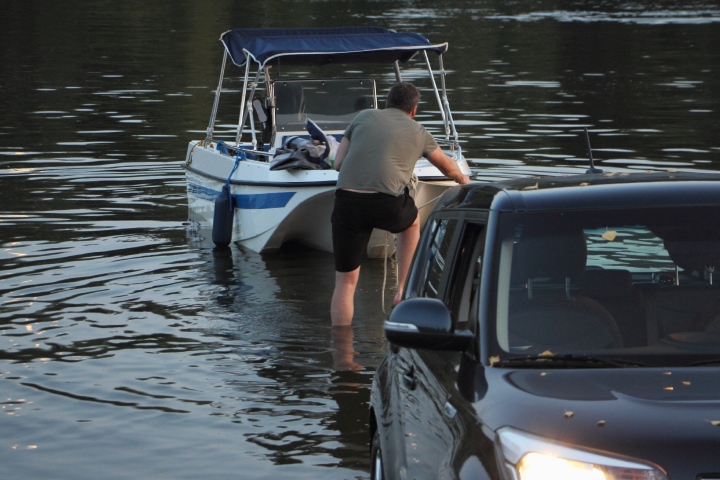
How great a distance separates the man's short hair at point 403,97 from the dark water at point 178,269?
1658 millimetres

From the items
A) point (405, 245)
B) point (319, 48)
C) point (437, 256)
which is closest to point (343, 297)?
point (405, 245)

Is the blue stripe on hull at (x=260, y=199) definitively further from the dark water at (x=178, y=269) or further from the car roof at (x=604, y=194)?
the car roof at (x=604, y=194)

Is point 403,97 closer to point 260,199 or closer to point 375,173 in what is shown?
point 375,173

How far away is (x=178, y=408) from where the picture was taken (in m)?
7.71

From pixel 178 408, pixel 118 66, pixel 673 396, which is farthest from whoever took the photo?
pixel 118 66

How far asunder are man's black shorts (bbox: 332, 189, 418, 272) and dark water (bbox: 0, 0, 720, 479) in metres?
0.61

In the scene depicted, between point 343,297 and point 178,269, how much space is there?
3.07 m

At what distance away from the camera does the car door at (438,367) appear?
151 inches

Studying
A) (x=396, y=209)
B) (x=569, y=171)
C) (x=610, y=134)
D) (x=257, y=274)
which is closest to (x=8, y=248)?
(x=257, y=274)

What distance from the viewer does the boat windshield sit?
14.1 meters

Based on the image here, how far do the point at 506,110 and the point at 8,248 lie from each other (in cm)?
1442

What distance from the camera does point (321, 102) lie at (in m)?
14.2

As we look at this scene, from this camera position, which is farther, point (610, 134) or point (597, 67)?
point (597, 67)

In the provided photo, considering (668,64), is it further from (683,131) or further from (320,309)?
(320,309)
